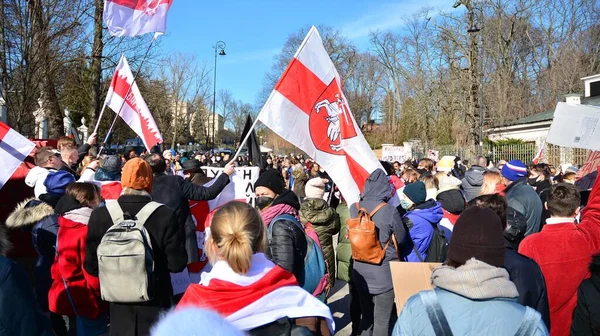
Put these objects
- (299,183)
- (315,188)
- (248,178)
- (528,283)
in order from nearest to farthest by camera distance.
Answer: (528,283) < (315,188) < (248,178) < (299,183)

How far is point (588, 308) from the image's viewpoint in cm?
334

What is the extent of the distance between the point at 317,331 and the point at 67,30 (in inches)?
524

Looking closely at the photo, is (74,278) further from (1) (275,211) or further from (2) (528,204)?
(2) (528,204)

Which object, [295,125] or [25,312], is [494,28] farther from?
[25,312]

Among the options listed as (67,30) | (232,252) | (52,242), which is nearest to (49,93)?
(67,30)

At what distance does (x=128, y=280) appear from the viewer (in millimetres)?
3518

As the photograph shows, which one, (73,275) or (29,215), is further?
(29,215)

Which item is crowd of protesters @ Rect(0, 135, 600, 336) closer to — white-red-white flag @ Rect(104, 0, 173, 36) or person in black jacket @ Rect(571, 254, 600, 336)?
person in black jacket @ Rect(571, 254, 600, 336)

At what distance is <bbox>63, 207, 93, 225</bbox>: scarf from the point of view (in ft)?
14.7

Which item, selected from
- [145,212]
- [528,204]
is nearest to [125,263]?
[145,212]

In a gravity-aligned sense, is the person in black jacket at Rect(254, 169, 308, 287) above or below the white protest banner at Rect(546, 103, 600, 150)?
below

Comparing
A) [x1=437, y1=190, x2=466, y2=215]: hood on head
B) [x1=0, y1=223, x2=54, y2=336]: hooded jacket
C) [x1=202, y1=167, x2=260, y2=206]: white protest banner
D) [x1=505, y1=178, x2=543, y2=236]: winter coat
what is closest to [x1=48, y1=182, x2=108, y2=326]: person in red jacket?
[x1=0, y1=223, x2=54, y2=336]: hooded jacket

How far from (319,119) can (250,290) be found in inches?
140

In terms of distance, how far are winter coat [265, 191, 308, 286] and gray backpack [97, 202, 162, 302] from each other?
0.83 m
